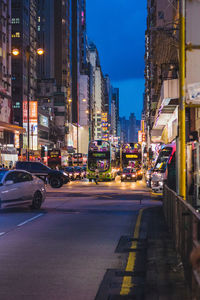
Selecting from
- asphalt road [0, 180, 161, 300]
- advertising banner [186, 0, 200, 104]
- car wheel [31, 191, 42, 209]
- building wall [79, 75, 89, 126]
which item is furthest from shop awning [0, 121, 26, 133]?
building wall [79, 75, 89, 126]

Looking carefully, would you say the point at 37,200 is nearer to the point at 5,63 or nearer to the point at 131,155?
the point at 131,155

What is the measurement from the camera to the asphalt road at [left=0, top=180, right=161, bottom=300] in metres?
6.81

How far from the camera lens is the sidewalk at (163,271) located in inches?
227

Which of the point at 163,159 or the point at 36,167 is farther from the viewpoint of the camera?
the point at 36,167

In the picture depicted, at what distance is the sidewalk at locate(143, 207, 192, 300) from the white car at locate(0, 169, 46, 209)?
7410mm

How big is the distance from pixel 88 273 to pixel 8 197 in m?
10.2

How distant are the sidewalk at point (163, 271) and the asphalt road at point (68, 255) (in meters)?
0.28

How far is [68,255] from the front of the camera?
9.30 meters

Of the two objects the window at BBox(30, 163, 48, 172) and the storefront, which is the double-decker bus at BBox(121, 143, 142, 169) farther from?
the window at BBox(30, 163, 48, 172)

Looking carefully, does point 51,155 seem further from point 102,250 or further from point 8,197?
point 102,250

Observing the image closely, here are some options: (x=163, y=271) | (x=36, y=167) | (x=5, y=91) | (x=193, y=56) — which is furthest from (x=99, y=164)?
(x=163, y=271)

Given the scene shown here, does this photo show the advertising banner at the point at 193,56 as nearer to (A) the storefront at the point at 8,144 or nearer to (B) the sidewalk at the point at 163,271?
(B) the sidewalk at the point at 163,271

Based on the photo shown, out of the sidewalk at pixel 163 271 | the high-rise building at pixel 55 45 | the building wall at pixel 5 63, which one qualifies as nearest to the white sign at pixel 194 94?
the sidewalk at pixel 163 271

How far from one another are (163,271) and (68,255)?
269cm
